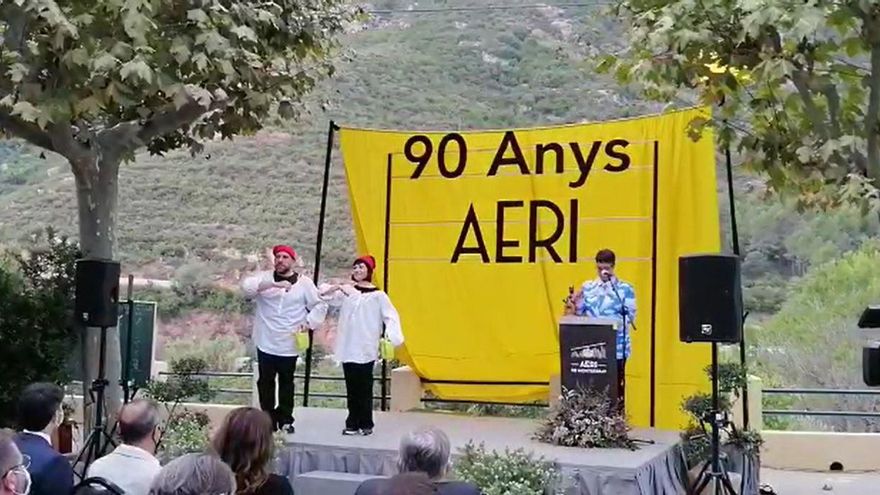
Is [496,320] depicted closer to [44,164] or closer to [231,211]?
[231,211]

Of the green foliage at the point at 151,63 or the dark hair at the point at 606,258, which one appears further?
the dark hair at the point at 606,258

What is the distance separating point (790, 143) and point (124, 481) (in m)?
3.61

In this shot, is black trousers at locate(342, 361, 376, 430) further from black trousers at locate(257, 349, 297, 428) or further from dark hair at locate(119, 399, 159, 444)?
dark hair at locate(119, 399, 159, 444)

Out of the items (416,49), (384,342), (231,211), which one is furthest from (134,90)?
(416,49)

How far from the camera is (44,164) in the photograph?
78.3 ft

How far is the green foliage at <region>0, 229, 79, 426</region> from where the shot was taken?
7418 mm

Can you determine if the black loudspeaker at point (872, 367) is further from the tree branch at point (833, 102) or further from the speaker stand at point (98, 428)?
the speaker stand at point (98, 428)

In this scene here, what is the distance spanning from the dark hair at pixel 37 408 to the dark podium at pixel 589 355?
137 inches

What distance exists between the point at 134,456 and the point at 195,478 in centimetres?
84

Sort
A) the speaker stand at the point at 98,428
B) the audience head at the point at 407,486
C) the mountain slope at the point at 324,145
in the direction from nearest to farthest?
the audience head at the point at 407,486 → the speaker stand at the point at 98,428 → the mountain slope at the point at 324,145

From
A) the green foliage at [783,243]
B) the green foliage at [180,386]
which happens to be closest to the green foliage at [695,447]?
the green foliage at [180,386]

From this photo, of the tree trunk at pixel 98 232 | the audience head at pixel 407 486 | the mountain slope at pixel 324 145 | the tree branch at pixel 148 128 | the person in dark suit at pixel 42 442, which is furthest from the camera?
the mountain slope at pixel 324 145

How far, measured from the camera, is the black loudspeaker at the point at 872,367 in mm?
4133

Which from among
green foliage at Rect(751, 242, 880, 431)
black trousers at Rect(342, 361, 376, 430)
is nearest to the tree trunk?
black trousers at Rect(342, 361, 376, 430)
